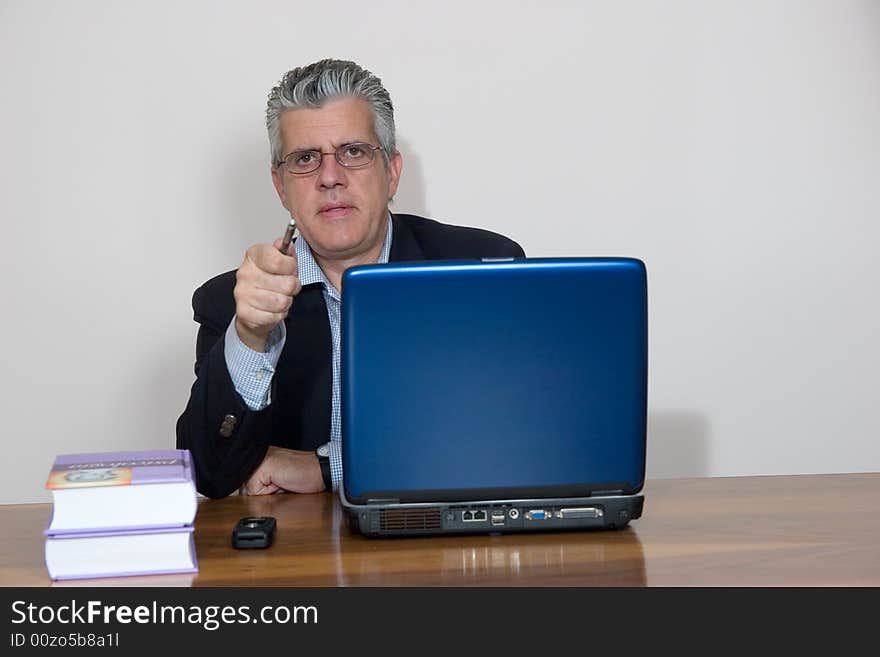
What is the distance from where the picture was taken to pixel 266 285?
1563mm

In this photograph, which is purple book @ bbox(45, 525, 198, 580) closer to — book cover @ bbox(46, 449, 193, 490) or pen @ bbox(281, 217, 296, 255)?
book cover @ bbox(46, 449, 193, 490)

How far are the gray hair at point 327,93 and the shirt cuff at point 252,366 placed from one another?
0.61 m

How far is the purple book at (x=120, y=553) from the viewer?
1.25 m

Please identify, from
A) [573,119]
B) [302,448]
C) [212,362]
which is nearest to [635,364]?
[212,362]

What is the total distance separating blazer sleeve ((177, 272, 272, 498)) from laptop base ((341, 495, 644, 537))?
14.4 inches

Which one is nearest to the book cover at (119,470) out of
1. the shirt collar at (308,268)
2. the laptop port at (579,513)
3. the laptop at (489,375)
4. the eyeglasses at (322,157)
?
the laptop at (489,375)

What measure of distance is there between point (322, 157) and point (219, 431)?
653 mm

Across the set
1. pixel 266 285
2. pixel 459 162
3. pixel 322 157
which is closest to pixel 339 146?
pixel 322 157

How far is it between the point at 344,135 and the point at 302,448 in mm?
625

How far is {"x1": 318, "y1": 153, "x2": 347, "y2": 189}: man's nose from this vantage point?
2.10 meters

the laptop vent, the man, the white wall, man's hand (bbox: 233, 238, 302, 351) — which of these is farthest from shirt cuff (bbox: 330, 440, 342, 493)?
the white wall

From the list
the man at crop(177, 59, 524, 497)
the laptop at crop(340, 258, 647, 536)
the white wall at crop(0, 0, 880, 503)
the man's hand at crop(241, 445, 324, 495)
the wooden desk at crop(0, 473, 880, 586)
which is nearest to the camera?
the wooden desk at crop(0, 473, 880, 586)

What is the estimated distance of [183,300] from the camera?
9.87 ft
